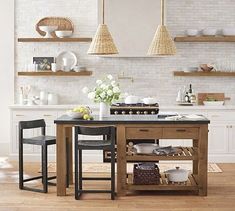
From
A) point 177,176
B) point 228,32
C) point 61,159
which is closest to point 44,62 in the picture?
point 228,32

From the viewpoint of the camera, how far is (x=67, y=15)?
9.84 meters

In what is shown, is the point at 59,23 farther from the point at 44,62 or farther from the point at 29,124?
the point at 29,124

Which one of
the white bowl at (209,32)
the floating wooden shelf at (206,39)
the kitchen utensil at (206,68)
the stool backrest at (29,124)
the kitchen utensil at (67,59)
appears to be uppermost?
the white bowl at (209,32)

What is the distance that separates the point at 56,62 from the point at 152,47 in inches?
133

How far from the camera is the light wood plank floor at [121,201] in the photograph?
20.5 feet

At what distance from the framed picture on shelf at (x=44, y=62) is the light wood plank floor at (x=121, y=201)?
292cm

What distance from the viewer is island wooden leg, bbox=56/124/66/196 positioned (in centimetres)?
680

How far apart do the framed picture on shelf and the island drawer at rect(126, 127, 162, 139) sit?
3.40 m

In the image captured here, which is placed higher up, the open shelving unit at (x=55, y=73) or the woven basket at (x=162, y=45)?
the woven basket at (x=162, y=45)

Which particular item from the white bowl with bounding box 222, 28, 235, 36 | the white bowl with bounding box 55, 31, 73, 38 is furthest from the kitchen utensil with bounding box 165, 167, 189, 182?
the white bowl with bounding box 55, 31, 73, 38

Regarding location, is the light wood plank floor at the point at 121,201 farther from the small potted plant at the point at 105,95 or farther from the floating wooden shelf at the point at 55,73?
the floating wooden shelf at the point at 55,73

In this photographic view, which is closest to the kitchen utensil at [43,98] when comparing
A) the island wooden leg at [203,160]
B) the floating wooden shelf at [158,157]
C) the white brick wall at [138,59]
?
the white brick wall at [138,59]

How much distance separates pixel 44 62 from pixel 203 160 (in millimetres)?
4055

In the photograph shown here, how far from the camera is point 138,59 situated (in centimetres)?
988
